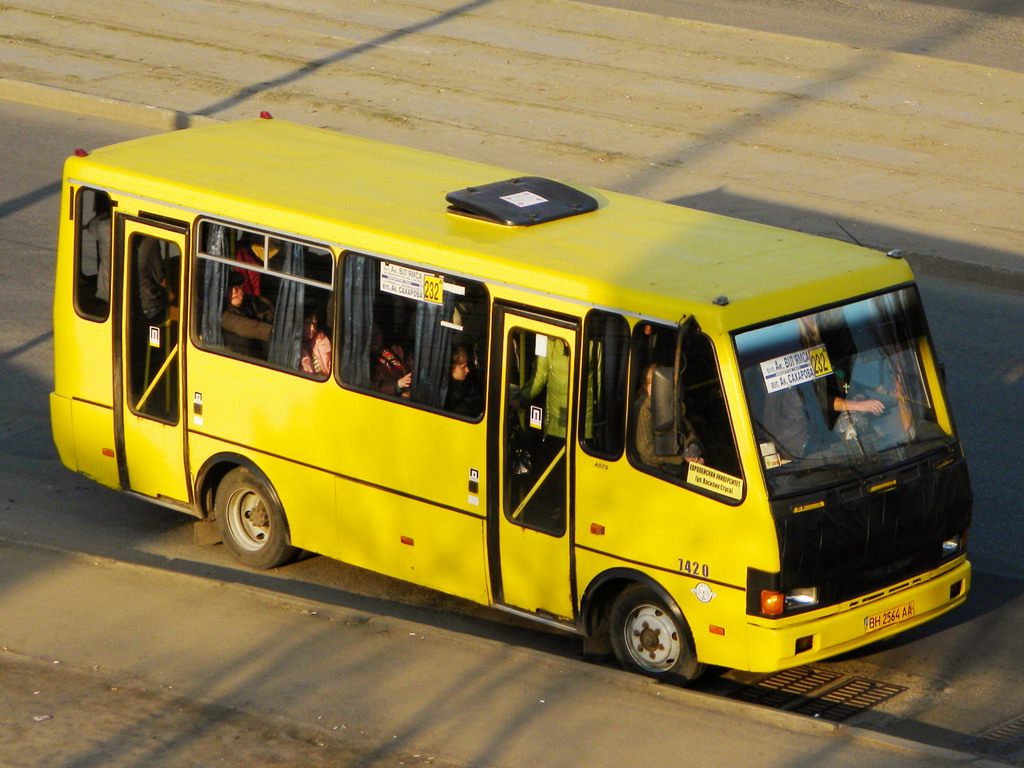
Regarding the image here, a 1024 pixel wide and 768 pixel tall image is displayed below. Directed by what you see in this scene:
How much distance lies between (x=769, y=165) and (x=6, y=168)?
9259 mm

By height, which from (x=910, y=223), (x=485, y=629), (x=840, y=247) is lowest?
(x=485, y=629)

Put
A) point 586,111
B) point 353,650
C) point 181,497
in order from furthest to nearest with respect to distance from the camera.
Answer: point 586,111 < point 181,497 < point 353,650

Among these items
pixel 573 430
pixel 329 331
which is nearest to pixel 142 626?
pixel 329 331

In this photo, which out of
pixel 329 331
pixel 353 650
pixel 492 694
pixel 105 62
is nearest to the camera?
pixel 492 694

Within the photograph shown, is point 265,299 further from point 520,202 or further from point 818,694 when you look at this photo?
point 818,694

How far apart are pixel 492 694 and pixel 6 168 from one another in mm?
12638

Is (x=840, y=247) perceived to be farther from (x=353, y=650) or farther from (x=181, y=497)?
(x=181, y=497)

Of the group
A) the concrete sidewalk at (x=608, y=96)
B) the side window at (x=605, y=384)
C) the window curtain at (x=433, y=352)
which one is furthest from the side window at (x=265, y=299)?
the concrete sidewalk at (x=608, y=96)

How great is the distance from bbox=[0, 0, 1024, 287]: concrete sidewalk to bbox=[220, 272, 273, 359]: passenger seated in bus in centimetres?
862

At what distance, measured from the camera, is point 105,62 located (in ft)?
76.6

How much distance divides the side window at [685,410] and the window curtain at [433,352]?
4.39 feet

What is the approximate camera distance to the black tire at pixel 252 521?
34.2 feet

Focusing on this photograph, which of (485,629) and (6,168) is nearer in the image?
(485,629)

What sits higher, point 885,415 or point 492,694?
point 885,415
